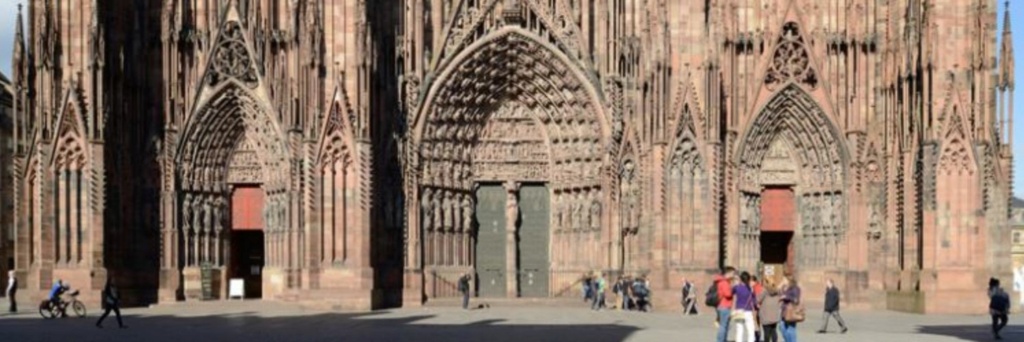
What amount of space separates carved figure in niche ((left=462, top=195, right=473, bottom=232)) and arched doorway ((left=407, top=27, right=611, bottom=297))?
32mm

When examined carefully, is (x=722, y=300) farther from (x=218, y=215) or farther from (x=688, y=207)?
(x=218, y=215)

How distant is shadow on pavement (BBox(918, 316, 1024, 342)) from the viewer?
29933mm

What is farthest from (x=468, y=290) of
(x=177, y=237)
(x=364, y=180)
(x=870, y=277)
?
(x=870, y=277)

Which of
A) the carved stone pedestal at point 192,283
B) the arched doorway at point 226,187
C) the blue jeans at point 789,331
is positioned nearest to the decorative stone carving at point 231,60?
the arched doorway at point 226,187

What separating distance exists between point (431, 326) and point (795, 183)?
15.8m

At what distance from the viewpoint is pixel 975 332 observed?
32156 mm

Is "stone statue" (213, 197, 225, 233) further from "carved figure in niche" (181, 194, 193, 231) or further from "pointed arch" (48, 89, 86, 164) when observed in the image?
"pointed arch" (48, 89, 86, 164)

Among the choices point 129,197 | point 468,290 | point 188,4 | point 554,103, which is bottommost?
point 468,290

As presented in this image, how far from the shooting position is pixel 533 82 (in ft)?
155

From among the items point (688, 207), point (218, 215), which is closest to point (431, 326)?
point (688, 207)

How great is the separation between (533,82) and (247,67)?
8.92m

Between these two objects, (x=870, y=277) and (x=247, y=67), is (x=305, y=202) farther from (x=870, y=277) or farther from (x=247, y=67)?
→ (x=870, y=277)

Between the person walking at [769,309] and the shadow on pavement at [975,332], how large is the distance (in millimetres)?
7095

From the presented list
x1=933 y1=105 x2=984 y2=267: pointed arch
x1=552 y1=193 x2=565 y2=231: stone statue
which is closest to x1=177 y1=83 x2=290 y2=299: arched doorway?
x1=552 y1=193 x2=565 y2=231: stone statue
